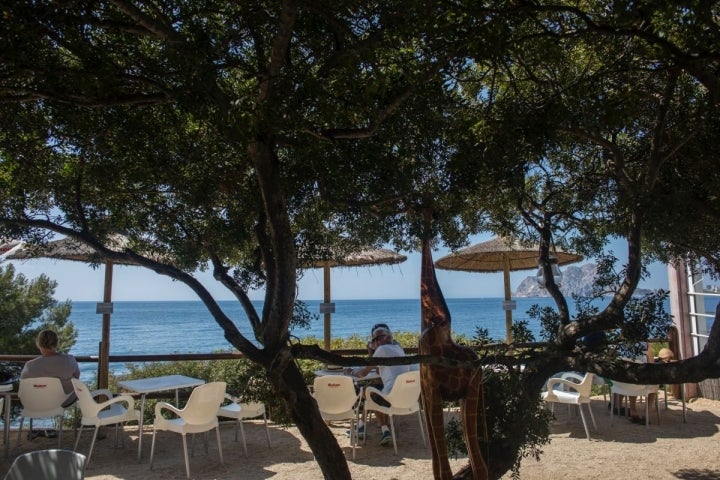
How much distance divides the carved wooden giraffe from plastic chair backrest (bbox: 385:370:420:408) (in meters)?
2.65

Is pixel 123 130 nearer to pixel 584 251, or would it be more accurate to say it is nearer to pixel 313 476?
pixel 313 476

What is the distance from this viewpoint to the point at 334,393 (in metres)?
5.70

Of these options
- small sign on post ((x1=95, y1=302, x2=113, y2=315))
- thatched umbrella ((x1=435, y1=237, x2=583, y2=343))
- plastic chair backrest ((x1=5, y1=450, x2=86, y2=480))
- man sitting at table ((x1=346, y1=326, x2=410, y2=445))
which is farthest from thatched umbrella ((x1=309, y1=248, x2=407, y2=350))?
plastic chair backrest ((x1=5, y1=450, x2=86, y2=480))

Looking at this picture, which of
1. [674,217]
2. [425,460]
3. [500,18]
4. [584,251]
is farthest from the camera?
[425,460]

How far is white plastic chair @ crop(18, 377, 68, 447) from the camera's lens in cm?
570

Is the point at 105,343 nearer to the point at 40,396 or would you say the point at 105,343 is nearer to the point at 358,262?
the point at 40,396

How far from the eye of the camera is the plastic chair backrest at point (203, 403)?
525cm

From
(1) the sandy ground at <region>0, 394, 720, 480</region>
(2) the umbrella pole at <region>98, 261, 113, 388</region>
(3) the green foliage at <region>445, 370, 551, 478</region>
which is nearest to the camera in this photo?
(3) the green foliage at <region>445, 370, 551, 478</region>

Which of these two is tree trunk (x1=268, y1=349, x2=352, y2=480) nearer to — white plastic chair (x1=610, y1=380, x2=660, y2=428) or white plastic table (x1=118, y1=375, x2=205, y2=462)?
white plastic table (x1=118, y1=375, x2=205, y2=462)

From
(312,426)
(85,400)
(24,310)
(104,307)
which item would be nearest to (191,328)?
(24,310)

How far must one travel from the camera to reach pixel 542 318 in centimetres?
368

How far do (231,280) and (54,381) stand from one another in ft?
10.6

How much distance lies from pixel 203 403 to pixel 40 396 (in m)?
1.78

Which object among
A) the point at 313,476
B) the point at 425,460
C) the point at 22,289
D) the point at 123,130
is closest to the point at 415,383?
the point at 425,460
